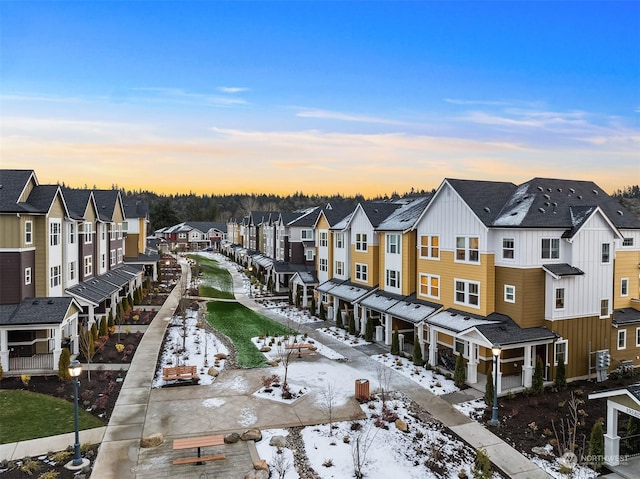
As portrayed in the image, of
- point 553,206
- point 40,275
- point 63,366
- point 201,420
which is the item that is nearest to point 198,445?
point 201,420

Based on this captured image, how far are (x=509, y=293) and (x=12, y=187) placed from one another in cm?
2770

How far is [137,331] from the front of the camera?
31906 millimetres

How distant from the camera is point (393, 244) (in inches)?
1223

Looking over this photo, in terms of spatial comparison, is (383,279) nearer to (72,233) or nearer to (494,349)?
(494,349)

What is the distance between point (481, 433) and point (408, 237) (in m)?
14.7

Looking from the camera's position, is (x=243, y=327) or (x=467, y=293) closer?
(x=467, y=293)

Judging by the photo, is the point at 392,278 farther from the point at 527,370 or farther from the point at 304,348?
the point at 527,370

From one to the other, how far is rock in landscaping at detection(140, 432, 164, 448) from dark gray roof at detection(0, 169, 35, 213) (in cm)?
1514

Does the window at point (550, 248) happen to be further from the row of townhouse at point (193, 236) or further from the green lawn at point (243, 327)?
the row of townhouse at point (193, 236)

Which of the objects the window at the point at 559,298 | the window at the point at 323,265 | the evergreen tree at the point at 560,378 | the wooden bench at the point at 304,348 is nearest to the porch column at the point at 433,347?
the evergreen tree at the point at 560,378

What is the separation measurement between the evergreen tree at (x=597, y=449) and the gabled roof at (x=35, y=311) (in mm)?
23746

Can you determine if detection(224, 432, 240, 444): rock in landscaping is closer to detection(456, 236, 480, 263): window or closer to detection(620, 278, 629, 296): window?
detection(456, 236, 480, 263): window

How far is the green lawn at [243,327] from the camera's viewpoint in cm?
2635

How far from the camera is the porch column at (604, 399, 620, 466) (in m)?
14.3
